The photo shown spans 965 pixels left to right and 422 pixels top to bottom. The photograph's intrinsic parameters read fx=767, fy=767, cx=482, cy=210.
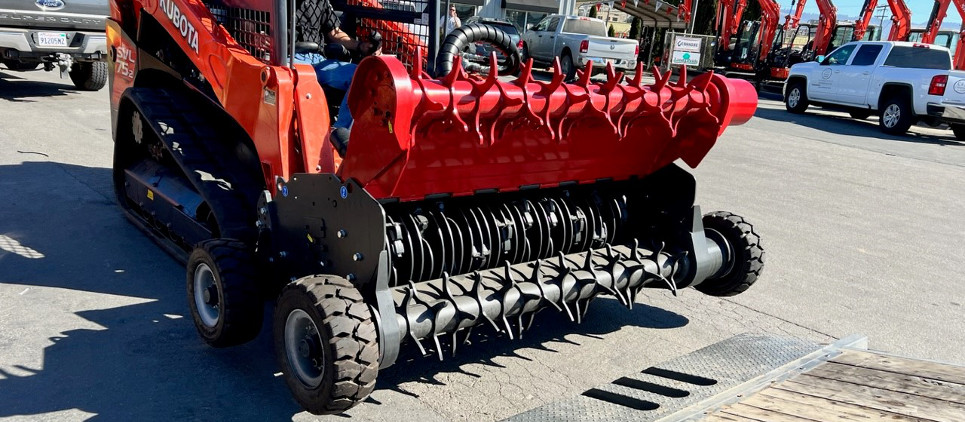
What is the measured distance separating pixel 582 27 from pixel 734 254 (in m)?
19.7

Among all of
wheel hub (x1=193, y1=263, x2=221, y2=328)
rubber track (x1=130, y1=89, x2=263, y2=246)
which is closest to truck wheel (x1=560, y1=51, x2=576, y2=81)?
rubber track (x1=130, y1=89, x2=263, y2=246)

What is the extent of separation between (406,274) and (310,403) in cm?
86

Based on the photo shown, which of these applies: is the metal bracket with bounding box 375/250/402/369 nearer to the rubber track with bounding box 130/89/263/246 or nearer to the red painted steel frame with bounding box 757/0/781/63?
the rubber track with bounding box 130/89/263/246

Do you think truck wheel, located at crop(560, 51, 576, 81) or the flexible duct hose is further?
truck wheel, located at crop(560, 51, 576, 81)

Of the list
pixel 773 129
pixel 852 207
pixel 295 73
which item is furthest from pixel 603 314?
pixel 773 129

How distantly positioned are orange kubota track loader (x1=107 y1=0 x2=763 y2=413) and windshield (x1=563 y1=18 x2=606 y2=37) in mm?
18684

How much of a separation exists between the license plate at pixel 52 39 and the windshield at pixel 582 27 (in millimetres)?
15203

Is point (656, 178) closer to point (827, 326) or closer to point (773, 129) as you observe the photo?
point (827, 326)

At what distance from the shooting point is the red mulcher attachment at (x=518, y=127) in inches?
125

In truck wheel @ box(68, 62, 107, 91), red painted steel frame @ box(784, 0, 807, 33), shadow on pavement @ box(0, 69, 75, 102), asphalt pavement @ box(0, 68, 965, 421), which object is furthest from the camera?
red painted steel frame @ box(784, 0, 807, 33)

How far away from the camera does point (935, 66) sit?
1552 centimetres

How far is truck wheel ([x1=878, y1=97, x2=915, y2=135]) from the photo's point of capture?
15375 millimetres

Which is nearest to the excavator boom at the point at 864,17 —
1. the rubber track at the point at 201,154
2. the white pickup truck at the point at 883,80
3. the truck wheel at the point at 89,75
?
the white pickup truck at the point at 883,80

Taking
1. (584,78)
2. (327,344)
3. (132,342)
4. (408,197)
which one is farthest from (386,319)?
(132,342)
